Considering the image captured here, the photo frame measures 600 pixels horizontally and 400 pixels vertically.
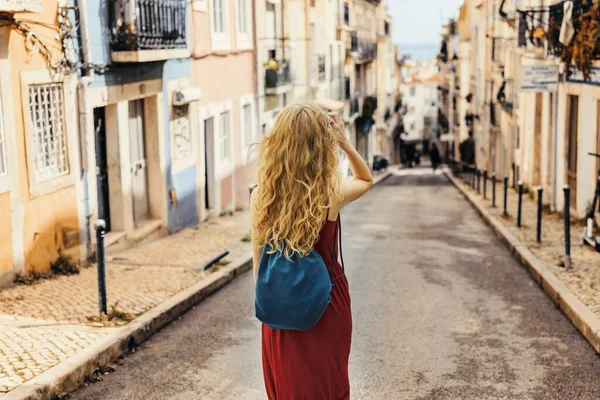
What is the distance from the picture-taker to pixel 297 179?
3674mm

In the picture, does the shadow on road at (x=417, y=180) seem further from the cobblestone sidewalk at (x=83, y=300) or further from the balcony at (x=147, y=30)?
the cobblestone sidewalk at (x=83, y=300)

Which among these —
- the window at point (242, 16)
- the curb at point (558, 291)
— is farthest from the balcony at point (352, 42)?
the curb at point (558, 291)

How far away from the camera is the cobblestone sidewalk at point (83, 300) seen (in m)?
6.49

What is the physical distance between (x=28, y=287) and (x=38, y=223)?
940mm

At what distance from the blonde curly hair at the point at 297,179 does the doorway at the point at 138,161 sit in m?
9.86

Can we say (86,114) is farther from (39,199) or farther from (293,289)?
(293,289)

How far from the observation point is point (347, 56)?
42500 millimetres

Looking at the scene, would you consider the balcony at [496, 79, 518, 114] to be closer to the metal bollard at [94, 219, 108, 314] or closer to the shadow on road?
the shadow on road

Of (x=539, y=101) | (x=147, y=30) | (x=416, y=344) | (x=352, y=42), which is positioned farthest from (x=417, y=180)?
(x=416, y=344)

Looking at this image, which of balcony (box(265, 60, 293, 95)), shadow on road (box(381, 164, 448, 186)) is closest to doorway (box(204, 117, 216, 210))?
balcony (box(265, 60, 293, 95))

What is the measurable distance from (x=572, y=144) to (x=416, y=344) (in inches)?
431

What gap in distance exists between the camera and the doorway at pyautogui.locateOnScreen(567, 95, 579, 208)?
1677 centimetres

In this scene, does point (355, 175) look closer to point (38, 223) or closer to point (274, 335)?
point (274, 335)

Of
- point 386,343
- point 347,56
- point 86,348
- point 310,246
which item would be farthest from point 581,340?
point 347,56
